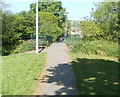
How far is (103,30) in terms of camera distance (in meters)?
18.6

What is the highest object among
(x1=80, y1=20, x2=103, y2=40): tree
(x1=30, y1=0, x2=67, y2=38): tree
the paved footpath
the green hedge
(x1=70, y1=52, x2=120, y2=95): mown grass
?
(x1=30, y1=0, x2=67, y2=38): tree

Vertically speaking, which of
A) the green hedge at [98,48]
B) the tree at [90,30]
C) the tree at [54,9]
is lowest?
the green hedge at [98,48]

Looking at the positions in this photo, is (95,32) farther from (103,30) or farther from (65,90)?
(65,90)

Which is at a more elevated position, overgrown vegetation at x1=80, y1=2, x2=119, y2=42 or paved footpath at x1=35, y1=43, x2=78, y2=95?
overgrown vegetation at x1=80, y1=2, x2=119, y2=42

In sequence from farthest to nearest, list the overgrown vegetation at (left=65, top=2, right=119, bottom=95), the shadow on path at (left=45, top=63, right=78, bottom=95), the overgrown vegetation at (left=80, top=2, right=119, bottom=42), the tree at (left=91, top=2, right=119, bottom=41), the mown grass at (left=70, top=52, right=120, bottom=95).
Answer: the overgrown vegetation at (left=80, top=2, right=119, bottom=42) < the tree at (left=91, top=2, right=119, bottom=41) < the overgrown vegetation at (left=65, top=2, right=119, bottom=95) < the shadow on path at (left=45, top=63, right=78, bottom=95) < the mown grass at (left=70, top=52, right=120, bottom=95)

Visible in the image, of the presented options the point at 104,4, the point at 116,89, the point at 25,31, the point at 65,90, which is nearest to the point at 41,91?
the point at 65,90

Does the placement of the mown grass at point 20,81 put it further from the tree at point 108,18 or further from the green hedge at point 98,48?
the tree at point 108,18

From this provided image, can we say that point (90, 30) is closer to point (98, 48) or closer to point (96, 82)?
point (98, 48)

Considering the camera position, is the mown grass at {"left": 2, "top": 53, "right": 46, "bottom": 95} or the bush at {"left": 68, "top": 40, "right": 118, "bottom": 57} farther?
the bush at {"left": 68, "top": 40, "right": 118, "bottom": 57}

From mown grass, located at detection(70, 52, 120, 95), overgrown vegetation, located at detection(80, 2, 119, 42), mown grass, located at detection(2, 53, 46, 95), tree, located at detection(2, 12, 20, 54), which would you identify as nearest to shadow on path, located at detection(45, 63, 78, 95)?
mown grass, located at detection(70, 52, 120, 95)

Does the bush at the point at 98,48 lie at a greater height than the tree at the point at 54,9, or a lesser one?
lesser

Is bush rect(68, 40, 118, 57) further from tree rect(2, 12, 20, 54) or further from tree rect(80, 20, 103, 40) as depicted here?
tree rect(2, 12, 20, 54)

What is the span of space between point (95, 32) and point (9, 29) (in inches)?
361

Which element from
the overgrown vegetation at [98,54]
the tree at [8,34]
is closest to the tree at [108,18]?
the overgrown vegetation at [98,54]
